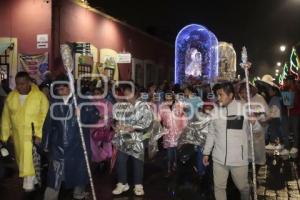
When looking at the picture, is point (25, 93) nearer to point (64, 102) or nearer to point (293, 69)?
point (64, 102)

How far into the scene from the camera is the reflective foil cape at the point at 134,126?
8.62 meters

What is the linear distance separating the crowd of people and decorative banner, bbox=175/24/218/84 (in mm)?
12989

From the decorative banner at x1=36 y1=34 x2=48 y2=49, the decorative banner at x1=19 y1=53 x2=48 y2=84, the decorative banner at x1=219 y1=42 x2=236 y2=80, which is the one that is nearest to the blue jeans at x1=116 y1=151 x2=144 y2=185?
the decorative banner at x1=19 y1=53 x2=48 y2=84

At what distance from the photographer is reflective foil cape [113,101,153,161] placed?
8.62 metres

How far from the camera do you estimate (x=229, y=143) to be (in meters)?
6.59

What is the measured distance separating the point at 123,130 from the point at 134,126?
0.68ft

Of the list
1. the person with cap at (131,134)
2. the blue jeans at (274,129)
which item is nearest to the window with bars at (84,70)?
the blue jeans at (274,129)

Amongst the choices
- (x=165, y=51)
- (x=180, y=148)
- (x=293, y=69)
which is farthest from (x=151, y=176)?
(x=165, y=51)

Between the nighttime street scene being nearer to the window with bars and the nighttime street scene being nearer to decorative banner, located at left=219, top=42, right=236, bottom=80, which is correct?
the window with bars

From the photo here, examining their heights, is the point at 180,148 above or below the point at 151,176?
above

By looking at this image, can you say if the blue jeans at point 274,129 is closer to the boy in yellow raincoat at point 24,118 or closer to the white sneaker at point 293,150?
the white sneaker at point 293,150

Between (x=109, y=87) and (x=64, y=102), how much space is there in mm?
4437

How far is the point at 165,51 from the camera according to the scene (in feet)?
110

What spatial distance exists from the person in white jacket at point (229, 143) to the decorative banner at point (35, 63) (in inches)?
331
